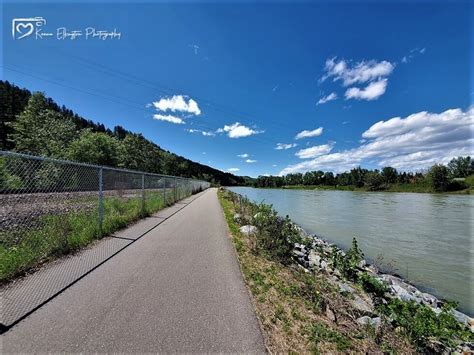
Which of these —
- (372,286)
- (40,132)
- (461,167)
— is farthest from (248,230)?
(461,167)

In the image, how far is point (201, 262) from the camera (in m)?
4.88

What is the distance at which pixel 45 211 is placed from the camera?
5355 millimetres

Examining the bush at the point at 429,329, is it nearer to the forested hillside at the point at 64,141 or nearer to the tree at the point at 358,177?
the forested hillside at the point at 64,141

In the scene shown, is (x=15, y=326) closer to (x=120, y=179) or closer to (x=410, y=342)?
(x=410, y=342)

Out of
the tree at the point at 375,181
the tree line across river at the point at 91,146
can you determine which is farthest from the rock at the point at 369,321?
the tree at the point at 375,181

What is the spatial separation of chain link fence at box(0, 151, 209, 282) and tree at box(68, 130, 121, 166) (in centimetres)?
2516

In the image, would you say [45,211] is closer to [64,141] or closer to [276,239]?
[276,239]

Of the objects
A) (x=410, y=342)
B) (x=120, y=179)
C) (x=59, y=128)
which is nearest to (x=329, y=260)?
(x=410, y=342)

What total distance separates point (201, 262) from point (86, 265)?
7.03ft

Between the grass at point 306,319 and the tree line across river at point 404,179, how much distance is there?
82846 millimetres

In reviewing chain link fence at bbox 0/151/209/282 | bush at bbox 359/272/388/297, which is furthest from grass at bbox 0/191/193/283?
bush at bbox 359/272/388/297

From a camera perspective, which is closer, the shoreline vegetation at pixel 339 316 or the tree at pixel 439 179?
the shoreline vegetation at pixel 339 316

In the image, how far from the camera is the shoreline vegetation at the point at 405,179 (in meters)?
65.9

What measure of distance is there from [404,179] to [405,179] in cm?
37
